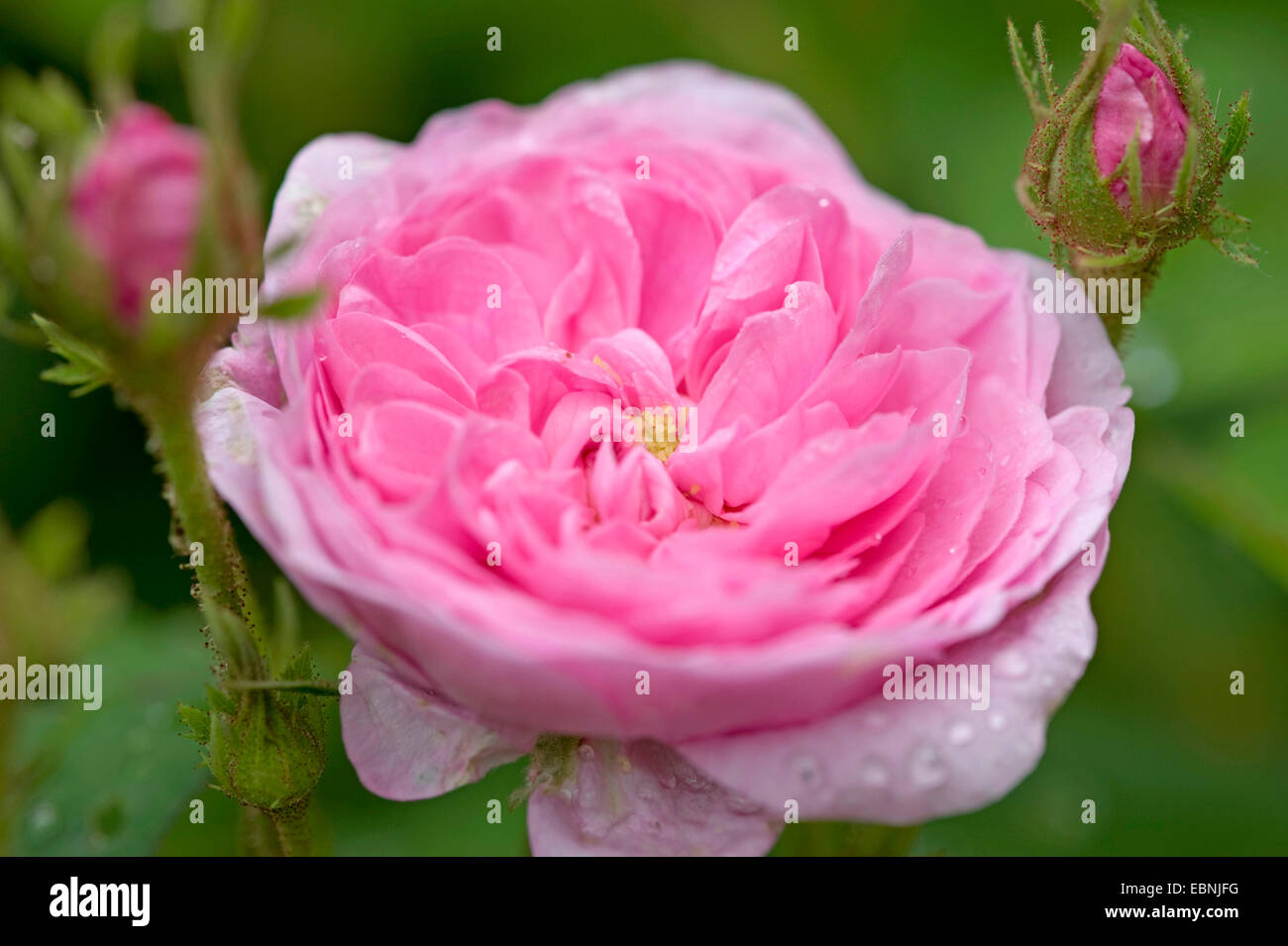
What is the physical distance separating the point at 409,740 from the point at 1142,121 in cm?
51

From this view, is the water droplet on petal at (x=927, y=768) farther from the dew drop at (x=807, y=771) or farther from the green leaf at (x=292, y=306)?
the green leaf at (x=292, y=306)

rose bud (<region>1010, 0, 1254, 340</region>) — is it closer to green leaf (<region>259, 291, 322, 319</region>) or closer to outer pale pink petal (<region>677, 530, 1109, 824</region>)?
outer pale pink petal (<region>677, 530, 1109, 824</region>)

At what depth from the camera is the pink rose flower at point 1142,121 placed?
2.17ft

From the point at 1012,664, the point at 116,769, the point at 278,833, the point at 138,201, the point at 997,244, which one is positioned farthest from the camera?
the point at 997,244

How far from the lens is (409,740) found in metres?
0.62

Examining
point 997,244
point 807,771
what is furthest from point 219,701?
point 997,244

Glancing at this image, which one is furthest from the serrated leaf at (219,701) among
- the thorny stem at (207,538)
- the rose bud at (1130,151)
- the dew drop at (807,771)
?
the rose bud at (1130,151)

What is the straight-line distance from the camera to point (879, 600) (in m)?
0.61

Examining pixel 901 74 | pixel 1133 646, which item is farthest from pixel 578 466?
pixel 901 74

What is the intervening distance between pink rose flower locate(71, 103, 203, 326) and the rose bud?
455 millimetres

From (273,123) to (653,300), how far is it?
0.63 meters

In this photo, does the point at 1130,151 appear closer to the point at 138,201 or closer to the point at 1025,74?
the point at 1025,74

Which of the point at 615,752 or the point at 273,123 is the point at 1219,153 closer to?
the point at 615,752

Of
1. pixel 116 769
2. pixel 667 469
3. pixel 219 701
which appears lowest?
pixel 116 769
